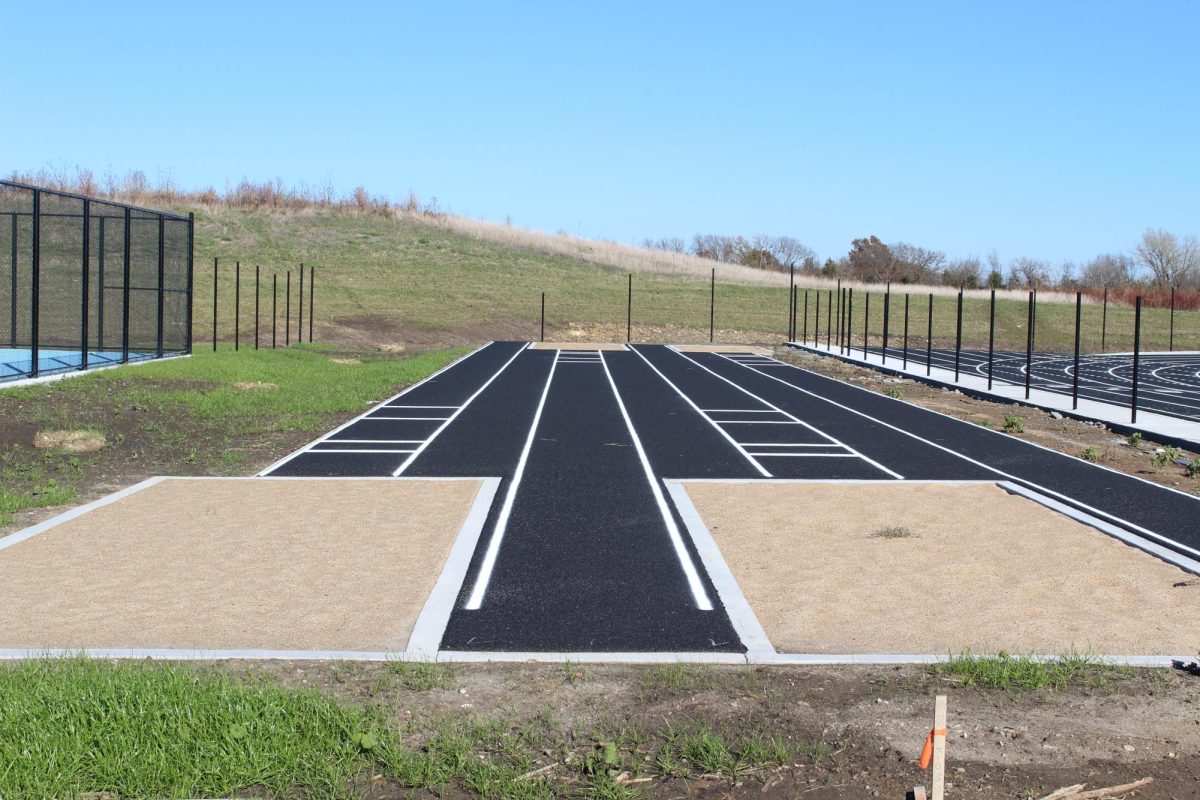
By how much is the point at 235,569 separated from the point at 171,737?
3.21m

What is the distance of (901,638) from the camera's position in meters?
6.21

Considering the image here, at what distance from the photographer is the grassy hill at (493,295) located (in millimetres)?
51188

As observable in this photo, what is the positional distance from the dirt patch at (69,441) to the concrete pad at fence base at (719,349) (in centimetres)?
2965

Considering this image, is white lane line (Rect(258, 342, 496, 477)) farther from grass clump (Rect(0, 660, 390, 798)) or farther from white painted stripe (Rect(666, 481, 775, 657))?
grass clump (Rect(0, 660, 390, 798))

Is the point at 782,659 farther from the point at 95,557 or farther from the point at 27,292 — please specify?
the point at 27,292

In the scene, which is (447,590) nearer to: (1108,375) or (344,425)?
(344,425)

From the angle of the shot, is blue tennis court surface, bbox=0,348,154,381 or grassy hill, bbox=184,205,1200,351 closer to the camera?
blue tennis court surface, bbox=0,348,154,381

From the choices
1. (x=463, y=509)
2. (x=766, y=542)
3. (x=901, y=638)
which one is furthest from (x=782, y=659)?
(x=463, y=509)

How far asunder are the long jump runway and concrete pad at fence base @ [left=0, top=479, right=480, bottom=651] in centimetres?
50

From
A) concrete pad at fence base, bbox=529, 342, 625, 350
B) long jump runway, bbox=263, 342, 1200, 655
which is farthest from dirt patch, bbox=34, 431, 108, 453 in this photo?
concrete pad at fence base, bbox=529, 342, 625, 350

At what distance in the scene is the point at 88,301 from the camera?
73.0 ft

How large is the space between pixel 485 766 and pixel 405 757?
12.5 inches

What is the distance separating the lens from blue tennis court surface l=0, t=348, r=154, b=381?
1980 cm

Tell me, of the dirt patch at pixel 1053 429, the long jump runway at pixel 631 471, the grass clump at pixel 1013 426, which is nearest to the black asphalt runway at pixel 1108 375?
the dirt patch at pixel 1053 429
